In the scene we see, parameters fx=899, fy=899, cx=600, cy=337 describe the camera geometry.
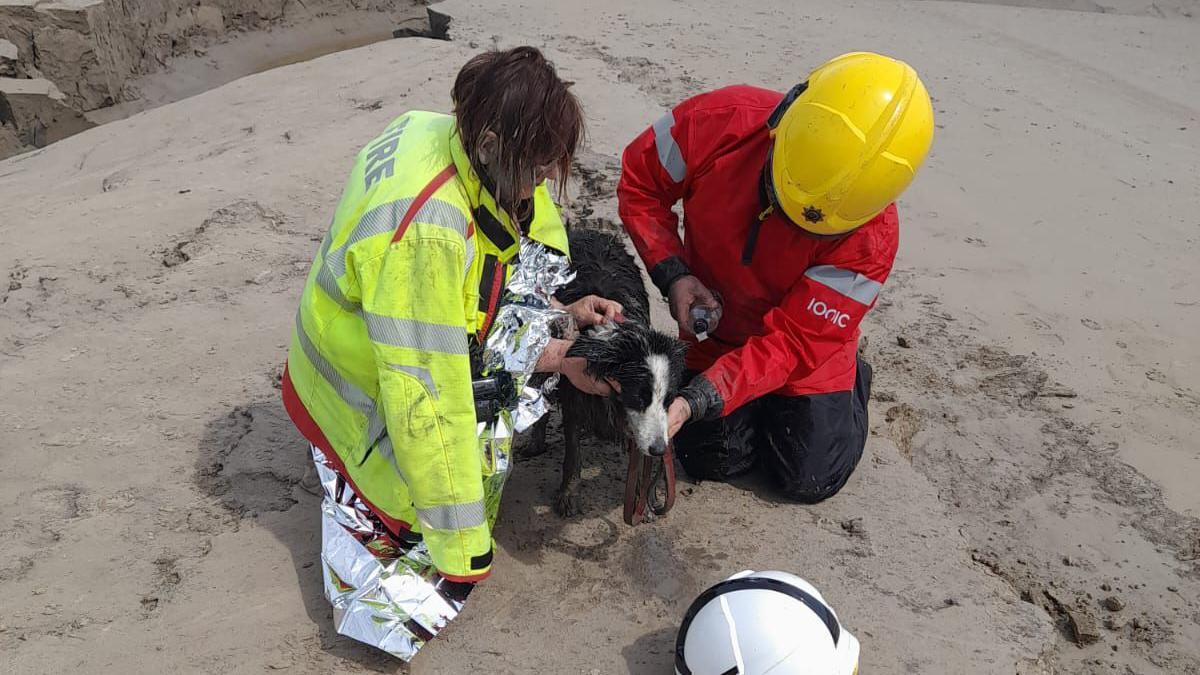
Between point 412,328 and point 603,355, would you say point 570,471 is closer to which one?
point 603,355

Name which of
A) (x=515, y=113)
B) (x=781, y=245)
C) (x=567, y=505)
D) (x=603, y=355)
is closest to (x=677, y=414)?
(x=603, y=355)

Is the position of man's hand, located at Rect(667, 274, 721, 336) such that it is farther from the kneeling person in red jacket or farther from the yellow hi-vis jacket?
the yellow hi-vis jacket

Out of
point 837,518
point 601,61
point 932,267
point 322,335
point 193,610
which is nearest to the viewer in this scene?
point 322,335

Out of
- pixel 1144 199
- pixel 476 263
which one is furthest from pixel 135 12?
pixel 1144 199

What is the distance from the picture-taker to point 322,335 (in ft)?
9.00

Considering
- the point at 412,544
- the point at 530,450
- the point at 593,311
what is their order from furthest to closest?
the point at 530,450 → the point at 593,311 → the point at 412,544

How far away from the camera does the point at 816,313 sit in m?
3.36

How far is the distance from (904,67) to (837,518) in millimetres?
1756

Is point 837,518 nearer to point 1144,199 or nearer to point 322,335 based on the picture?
point 322,335

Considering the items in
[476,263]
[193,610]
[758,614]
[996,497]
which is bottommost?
[996,497]

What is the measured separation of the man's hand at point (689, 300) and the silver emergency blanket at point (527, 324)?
571 mm

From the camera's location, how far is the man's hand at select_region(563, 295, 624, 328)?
3.28 metres

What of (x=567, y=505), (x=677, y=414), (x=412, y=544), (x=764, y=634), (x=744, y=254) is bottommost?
(x=567, y=505)

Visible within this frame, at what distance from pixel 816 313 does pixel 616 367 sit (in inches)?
32.5
